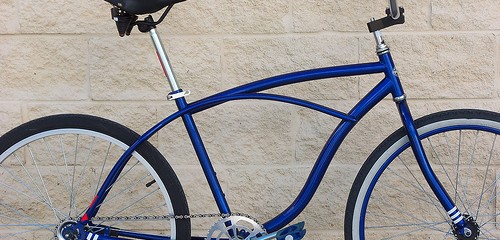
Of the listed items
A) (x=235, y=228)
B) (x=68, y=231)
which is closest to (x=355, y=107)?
(x=235, y=228)

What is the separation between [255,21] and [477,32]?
0.93m

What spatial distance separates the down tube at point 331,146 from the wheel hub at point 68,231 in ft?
2.23

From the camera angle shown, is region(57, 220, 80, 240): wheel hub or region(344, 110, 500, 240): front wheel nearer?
region(57, 220, 80, 240): wheel hub

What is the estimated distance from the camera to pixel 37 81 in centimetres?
271

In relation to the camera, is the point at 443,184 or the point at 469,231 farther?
the point at 443,184

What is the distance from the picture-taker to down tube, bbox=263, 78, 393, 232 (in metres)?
2.17

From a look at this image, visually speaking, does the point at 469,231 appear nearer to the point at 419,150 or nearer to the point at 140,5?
the point at 419,150

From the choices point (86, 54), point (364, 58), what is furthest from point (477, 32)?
point (86, 54)

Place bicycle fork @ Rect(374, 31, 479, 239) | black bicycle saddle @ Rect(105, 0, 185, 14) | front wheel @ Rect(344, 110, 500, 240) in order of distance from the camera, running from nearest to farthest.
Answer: black bicycle saddle @ Rect(105, 0, 185, 14), bicycle fork @ Rect(374, 31, 479, 239), front wheel @ Rect(344, 110, 500, 240)

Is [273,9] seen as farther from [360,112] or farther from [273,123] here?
[360,112]

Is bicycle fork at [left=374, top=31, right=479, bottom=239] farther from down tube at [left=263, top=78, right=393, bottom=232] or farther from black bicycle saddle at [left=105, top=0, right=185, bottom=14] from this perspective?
black bicycle saddle at [left=105, top=0, right=185, bottom=14]

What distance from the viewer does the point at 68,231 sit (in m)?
2.24

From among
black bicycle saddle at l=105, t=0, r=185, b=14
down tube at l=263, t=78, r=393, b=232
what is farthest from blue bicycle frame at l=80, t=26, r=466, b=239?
black bicycle saddle at l=105, t=0, r=185, b=14

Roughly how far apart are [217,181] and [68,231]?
558 mm
